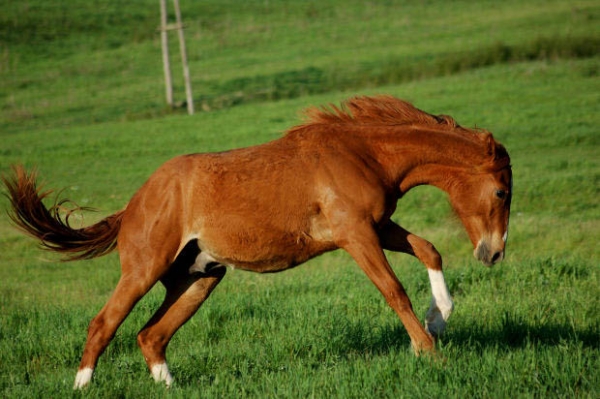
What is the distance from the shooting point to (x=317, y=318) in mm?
8789

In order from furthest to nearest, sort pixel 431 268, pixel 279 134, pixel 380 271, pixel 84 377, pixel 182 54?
1. pixel 182 54
2. pixel 279 134
3. pixel 431 268
4. pixel 84 377
5. pixel 380 271

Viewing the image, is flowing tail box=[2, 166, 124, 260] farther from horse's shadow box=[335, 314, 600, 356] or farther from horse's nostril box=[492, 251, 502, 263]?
horse's nostril box=[492, 251, 502, 263]

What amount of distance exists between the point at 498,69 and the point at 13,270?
76.6 feet

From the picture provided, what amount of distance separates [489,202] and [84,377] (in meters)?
3.56

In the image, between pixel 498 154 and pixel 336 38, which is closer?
pixel 498 154

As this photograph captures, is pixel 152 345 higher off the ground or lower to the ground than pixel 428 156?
lower

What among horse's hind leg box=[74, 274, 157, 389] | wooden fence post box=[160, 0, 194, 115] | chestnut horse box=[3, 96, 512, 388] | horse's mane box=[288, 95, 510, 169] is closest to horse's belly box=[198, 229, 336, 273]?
chestnut horse box=[3, 96, 512, 388]

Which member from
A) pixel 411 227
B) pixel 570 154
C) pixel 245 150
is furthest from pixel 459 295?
pixel 570 154

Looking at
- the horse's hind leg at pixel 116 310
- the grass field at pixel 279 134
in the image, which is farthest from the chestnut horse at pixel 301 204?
the grass field at pixel 279 134

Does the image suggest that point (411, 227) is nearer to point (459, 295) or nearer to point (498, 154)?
point (459, 295)

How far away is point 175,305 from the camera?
303 inches

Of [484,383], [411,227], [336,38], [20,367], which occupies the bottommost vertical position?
[336,38]

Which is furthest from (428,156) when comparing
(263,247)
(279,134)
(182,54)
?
(182,54)

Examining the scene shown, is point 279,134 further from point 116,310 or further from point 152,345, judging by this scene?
point 116,310
